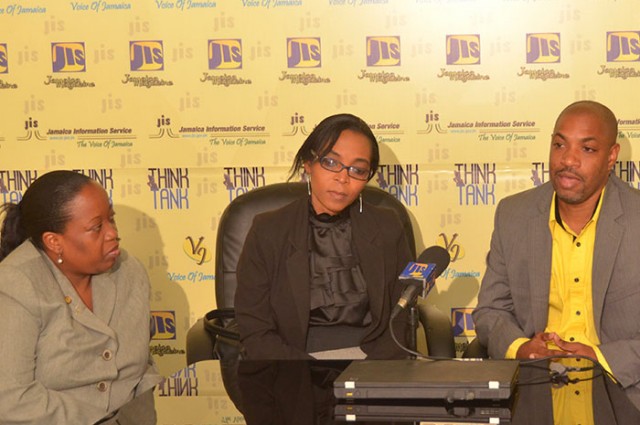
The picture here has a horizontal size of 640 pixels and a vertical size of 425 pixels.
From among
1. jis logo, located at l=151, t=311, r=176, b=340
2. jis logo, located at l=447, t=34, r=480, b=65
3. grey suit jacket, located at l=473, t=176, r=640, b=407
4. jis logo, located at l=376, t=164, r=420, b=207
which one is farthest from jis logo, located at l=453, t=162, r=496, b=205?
jis logo, located at l=151, t=311, r=176, b=340

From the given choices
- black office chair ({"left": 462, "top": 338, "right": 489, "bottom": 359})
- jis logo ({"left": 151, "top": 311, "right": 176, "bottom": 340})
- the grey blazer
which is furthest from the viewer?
jis logo ({"left": 151, "top": 311, "right": 176, "bottom": 340})

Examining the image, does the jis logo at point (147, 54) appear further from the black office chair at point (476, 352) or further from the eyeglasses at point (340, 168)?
the black office chair at point (476, 352)

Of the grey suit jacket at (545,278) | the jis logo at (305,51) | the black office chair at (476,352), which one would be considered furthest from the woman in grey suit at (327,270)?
the jis logo at (305,51)

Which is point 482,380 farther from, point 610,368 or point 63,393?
point 63,393

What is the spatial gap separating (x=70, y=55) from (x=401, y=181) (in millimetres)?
1698

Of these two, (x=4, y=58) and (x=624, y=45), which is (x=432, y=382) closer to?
(x=624, y=45)

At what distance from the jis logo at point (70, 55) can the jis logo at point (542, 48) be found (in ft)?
6.93

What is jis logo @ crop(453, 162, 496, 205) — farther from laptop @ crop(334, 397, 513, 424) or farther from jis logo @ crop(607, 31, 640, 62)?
laptop @ crop(334, 397, 513, 424)

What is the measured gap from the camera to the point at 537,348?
3.20 metres

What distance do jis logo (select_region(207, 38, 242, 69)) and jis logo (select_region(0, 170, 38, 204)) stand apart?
1044 millimetres

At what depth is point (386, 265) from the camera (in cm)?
347

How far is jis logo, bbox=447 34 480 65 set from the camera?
4426 millimetres

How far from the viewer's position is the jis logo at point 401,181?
14.8 ft

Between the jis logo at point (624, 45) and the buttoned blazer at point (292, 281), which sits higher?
the jis logo at point (624, 45)
